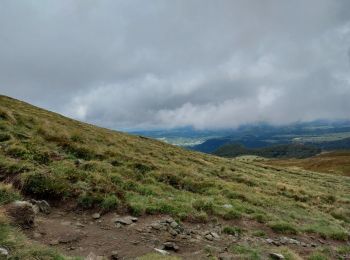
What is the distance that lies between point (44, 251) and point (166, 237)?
16.6ft

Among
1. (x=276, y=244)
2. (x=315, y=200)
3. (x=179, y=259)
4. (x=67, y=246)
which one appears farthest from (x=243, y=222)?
(x=315, y=200)

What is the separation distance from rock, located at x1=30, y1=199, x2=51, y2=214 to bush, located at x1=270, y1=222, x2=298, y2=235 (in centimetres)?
1003

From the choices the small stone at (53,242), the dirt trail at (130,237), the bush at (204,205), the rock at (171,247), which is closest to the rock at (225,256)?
the dirt trail at (130,237)

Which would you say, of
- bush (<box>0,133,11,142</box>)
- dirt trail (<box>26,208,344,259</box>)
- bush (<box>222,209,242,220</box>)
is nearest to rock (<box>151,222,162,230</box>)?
dirt trail (<box>26,208,344,259</box>)

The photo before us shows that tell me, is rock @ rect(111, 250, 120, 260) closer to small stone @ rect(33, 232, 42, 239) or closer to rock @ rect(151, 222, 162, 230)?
small stone @ rect(33, 232, 42, 239)

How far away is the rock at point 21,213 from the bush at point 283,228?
10499mm

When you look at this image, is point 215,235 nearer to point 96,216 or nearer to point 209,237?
point 209,237

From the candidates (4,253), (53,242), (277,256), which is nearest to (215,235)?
→ (277,256)

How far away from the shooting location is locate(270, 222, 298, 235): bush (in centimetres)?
1509

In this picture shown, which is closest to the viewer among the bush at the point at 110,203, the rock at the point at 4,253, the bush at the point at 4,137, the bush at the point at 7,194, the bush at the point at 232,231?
the rock at the point at 4,253

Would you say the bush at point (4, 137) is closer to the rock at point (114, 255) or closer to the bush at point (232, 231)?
the rock at point (114, 255)

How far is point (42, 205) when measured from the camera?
43.3 ft

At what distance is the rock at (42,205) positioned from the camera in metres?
13.0

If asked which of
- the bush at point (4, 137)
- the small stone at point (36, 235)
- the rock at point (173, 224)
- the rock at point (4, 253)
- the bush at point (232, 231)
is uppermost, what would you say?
the bush at point (4, 137)
